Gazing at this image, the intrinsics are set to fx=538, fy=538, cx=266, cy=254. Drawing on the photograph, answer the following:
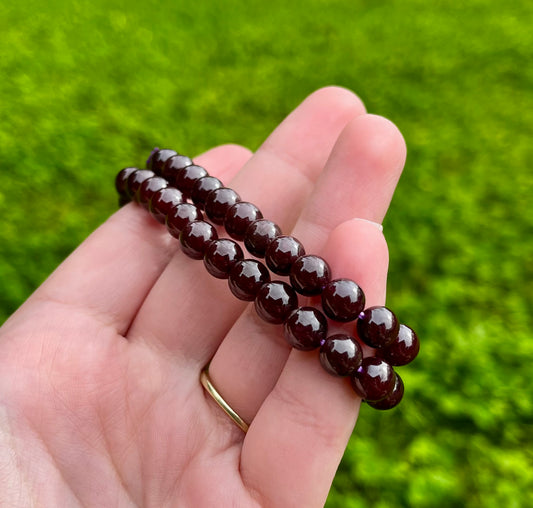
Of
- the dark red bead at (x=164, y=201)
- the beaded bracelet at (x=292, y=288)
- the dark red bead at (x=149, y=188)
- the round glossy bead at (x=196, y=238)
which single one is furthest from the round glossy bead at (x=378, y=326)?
the dark red bead at (x=149, y=188)

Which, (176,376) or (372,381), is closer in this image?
(372,381)

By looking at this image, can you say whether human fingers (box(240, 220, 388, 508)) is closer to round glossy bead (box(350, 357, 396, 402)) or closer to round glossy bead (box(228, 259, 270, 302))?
round glossy bead (box(350, 357, 396, 402))

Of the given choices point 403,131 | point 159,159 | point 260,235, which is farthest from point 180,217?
point 403,131

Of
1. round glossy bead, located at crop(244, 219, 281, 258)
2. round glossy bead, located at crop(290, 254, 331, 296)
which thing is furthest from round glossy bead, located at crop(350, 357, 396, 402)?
round glossy bead, located at crop(244, 219, 281, 258)

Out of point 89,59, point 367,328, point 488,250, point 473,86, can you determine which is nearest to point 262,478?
point 367,328

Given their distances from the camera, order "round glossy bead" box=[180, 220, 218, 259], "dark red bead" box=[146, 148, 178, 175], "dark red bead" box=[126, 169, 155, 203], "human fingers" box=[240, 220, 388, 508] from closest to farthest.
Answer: "human fingers" box=[240, 220, 388, 508]
"round glossy bead" box=[180, 220, 218, 259]
"dark red bead" box=[126, 169, 155, 203]
"dark red bead" box=[146, 148, 178, 175]

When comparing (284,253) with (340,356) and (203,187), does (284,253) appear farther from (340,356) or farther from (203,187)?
(203,187)

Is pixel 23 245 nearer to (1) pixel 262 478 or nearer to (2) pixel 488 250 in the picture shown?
(1) pixel 262 478

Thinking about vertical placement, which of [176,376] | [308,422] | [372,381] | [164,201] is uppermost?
[164,201]
